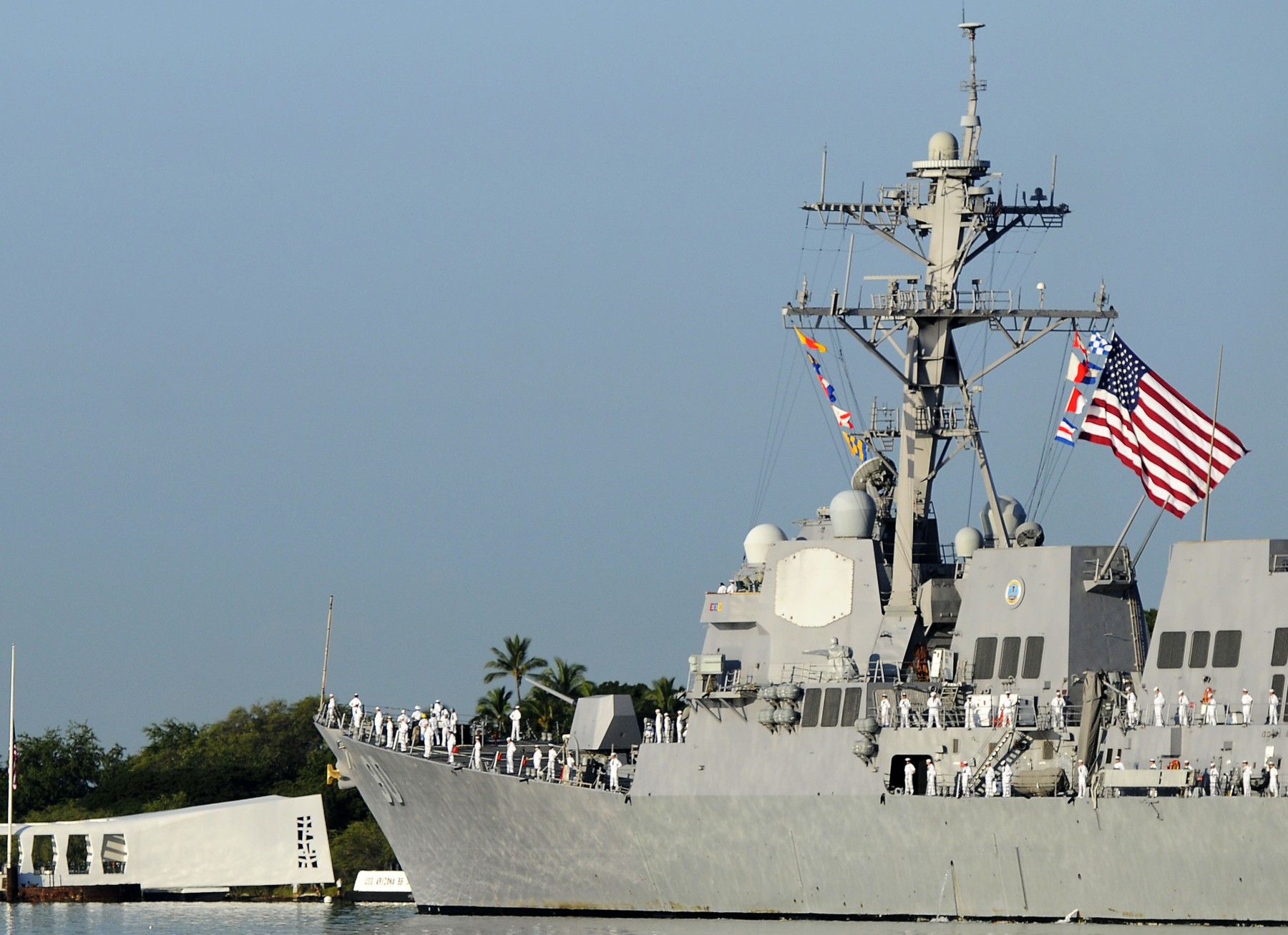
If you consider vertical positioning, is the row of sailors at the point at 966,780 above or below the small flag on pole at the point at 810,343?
below

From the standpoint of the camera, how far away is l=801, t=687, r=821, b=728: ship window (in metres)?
38.2

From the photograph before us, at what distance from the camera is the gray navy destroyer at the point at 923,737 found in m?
34.4

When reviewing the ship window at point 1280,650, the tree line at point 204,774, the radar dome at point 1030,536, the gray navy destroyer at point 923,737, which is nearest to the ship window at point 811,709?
the gray navy destroyer at point 923,737

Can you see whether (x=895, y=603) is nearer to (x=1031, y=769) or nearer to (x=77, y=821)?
(x=1031, y=769)

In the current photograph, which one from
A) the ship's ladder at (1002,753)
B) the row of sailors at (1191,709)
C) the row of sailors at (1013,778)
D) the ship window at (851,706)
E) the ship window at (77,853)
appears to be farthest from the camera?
the ship window at (77,853)

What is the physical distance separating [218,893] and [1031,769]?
76.2 ft

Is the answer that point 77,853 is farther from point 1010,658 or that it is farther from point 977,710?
point 1010,658

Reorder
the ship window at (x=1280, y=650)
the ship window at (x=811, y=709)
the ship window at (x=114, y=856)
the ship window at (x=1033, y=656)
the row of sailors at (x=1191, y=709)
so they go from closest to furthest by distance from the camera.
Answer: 1. the row of sailors at (x=1191, y=709)
2. the ship window at (x=1280, y=650)
3. the ship window at (x=1033, y=656)
4. the ship window at (x=811, y=709)
5. the ship window at (x=114, y=856)

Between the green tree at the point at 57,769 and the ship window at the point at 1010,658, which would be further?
the green tree at the point at 57,769

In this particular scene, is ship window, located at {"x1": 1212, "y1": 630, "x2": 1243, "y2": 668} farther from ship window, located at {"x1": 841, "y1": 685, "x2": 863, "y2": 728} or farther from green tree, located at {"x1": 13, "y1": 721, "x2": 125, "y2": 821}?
green tree, located at {"x1": 13, "y1": 721, "x2": 125, "y2": 821}

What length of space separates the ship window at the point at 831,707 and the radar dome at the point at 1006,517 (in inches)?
167

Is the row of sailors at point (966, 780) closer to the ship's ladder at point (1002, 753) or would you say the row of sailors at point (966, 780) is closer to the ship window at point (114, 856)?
the ship's ladder at point (1002, 753)

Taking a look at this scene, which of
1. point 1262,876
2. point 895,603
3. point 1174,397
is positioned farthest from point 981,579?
point 1262,876

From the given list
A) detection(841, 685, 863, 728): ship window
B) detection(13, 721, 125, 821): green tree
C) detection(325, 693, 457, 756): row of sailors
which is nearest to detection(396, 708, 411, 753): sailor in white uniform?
detection(325, 693, 457, 756): row of sailors
